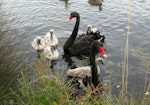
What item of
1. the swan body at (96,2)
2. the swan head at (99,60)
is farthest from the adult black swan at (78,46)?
the swan body at (96,2)

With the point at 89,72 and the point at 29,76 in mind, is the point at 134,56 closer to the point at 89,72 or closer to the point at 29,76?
the point at 89,72

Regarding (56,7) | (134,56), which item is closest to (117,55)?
(134,56)

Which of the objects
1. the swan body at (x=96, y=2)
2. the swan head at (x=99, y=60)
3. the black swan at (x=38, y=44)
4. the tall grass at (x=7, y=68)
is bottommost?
the swan head at (x=99, y=60)

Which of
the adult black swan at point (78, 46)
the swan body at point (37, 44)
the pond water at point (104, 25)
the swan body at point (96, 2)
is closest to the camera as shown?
the pond water at point (104, 25)

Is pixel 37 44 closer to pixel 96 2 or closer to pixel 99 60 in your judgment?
pixel 99 60

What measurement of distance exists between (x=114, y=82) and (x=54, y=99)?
12.6 feet

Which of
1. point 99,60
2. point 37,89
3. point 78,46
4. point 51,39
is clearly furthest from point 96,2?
point 37,89

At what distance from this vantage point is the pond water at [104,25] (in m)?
7.53

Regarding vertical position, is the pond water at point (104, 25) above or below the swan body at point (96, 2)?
below

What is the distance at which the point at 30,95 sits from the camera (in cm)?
349

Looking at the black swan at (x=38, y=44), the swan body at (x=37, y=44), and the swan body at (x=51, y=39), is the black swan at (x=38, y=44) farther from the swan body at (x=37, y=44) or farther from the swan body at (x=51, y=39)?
the swan body at (x=51, y=39)

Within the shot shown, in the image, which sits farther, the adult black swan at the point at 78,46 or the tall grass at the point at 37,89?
the adult black swan at the point at 78,46

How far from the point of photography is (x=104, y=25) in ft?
33.7

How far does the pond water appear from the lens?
753 centimetres
